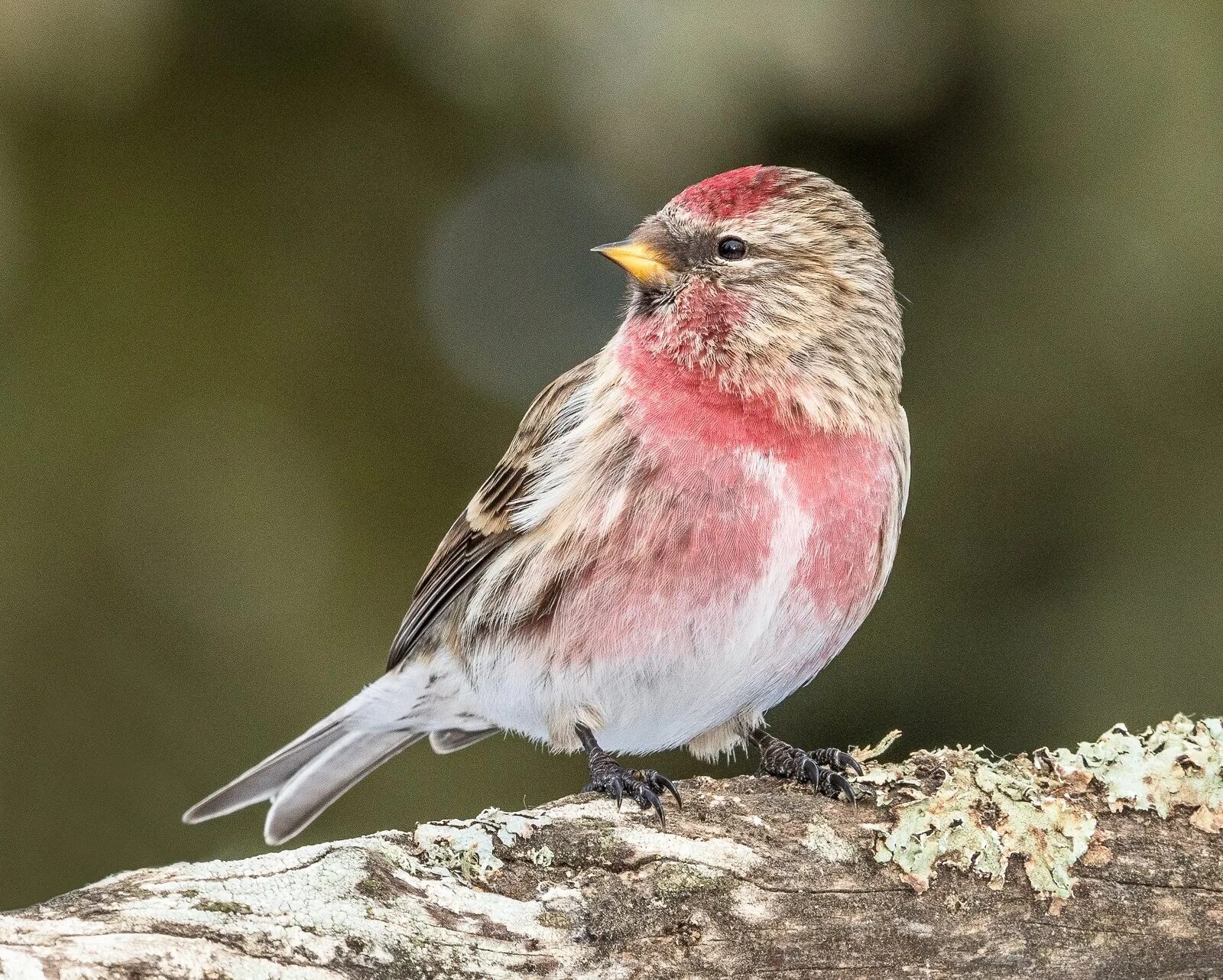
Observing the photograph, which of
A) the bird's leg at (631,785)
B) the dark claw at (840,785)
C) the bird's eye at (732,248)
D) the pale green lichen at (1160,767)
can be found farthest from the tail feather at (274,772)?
the pale green lichen at (1160,767)

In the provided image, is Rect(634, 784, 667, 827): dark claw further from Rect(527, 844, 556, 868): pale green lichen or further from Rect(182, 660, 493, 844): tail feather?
Rect(182, 660, 493, 844): tail feather

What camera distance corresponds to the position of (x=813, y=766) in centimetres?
303

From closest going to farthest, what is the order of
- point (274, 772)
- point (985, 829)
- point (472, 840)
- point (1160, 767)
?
point (472, 840) < point (985, 829) < point (1160, 767) < point (274, 772)

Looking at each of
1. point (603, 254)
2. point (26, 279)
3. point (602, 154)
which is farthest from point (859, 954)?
point (26, 279)

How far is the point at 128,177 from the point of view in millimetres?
4047

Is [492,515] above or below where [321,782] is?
above

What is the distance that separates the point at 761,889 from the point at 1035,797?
1.92 ft

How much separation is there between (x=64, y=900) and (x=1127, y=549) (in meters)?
2.68

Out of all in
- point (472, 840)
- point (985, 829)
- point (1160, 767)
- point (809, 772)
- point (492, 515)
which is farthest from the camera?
point (492, 515)

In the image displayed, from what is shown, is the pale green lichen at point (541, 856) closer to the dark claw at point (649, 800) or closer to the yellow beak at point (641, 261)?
the dark claw at point (649, 800)

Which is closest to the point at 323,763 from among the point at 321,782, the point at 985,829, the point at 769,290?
the point at 321,782

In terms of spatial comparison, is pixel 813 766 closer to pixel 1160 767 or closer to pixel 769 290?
pixel 1160 767

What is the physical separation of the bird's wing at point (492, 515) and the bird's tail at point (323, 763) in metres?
0.13

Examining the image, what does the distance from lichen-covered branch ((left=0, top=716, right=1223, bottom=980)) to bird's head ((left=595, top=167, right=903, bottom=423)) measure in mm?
889
